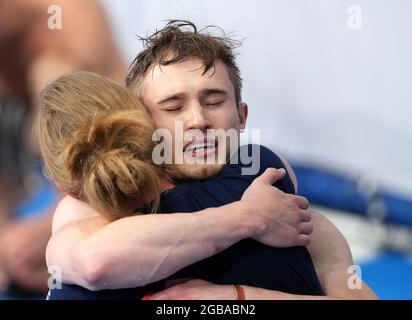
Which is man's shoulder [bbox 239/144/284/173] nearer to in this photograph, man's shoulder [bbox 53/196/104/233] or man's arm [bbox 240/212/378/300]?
man's arm [bbox 240/212/378/300]

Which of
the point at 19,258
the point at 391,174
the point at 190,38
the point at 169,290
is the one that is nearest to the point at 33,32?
the point at 19,258

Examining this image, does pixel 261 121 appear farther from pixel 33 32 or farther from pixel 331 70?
pixel 33 32

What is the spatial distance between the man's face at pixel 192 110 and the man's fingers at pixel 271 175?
0.29ft

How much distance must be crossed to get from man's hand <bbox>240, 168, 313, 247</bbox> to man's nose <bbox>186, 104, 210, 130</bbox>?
0.13 m

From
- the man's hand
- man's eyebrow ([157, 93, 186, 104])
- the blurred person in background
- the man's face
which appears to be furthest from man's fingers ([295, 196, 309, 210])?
the blurred person in background

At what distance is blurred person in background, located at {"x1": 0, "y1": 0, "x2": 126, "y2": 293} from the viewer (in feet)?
10.8

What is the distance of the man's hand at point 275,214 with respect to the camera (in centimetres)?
129

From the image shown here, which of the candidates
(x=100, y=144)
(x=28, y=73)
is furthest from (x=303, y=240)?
(x=28, y=73)

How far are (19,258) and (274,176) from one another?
215 cm

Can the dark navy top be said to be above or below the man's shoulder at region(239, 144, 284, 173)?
below

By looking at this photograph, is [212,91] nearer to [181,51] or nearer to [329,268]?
[181,51]

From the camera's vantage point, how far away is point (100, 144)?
49.5 inches

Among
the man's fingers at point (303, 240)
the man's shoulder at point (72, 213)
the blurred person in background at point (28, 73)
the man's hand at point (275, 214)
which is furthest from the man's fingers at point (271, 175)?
the blurred person in background at point (28, 73)

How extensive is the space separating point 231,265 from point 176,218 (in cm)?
14
